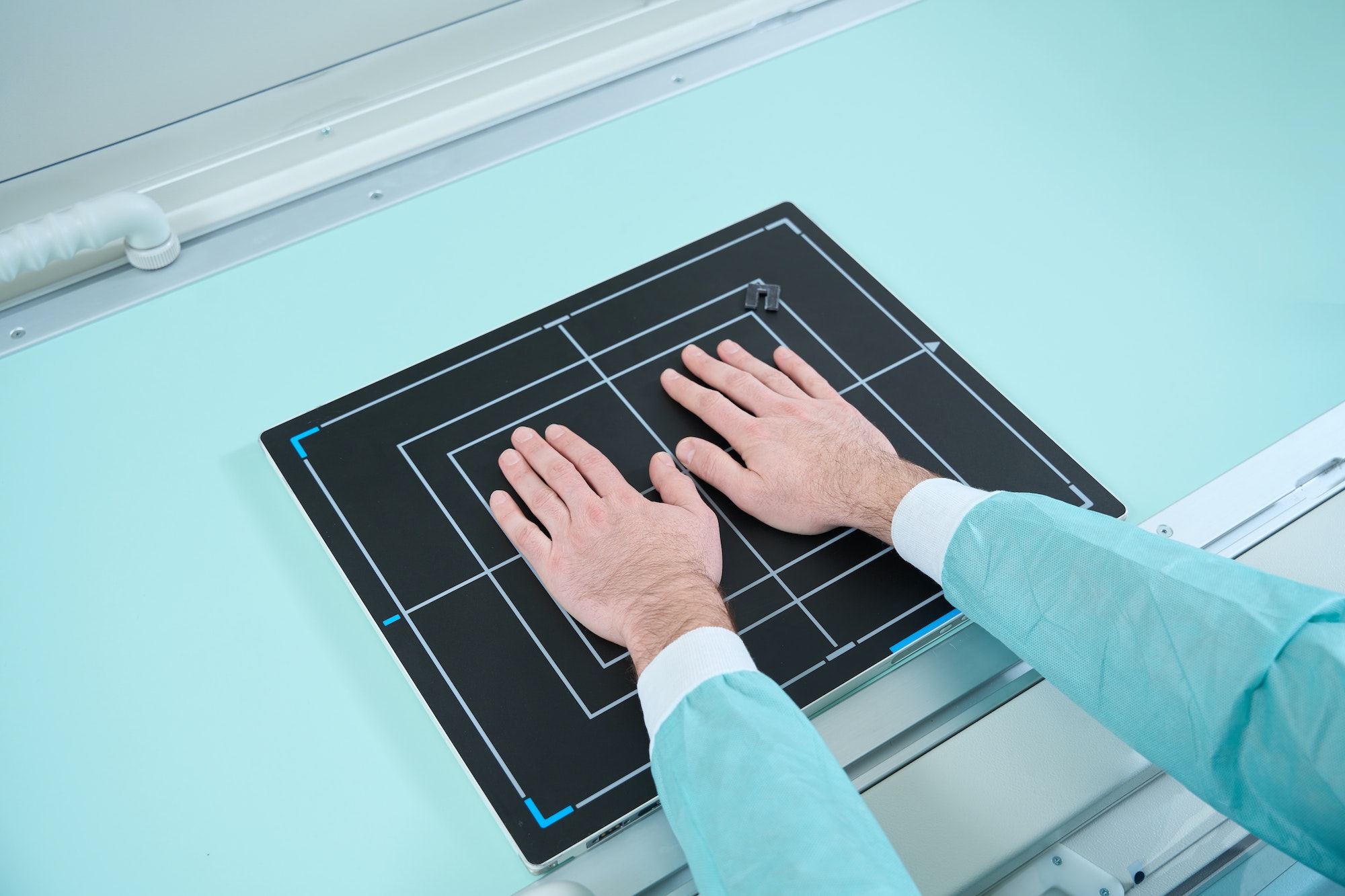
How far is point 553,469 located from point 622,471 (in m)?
0.07

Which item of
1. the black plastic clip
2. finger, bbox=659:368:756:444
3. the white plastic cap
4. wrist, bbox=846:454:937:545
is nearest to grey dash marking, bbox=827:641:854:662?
wrist, bbox=846:454:937:545

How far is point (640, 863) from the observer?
2.64ft

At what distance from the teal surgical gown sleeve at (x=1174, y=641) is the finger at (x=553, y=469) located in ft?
0.91

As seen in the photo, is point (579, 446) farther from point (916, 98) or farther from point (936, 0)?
point (936, 0)

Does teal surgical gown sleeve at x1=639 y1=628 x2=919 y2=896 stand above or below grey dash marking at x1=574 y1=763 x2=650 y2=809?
below

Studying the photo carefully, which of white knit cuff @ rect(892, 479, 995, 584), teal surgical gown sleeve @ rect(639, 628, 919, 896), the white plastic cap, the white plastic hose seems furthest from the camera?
the white plastic cap

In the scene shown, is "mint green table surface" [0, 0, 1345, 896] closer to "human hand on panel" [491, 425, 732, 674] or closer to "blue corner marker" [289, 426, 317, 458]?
"blue corner marker" [289, 426, 317, 458]

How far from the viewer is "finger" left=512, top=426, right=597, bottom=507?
929 mm

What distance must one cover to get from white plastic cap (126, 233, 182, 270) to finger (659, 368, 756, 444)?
0.55 metres

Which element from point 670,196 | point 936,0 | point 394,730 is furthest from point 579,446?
point 936,0

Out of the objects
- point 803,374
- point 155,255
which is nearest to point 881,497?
point 803,374

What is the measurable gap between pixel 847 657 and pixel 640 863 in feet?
0.77

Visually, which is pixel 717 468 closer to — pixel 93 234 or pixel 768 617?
pixel 768 617

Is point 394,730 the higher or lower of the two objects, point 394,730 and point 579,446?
the lower
